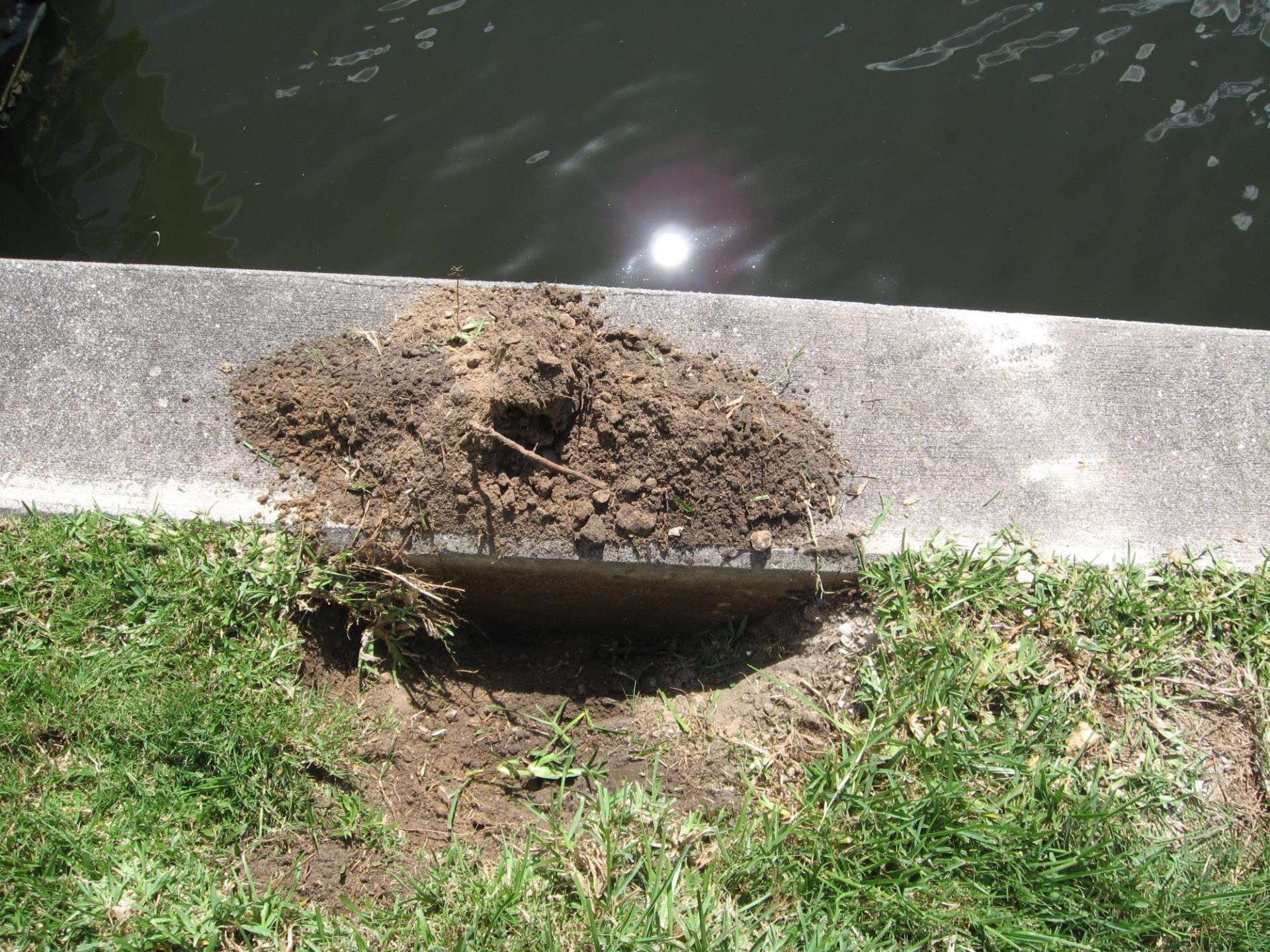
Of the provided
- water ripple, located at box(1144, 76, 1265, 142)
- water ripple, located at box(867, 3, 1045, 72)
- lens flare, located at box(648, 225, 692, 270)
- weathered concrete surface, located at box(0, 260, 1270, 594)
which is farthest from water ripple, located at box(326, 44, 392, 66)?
water ripple, located at box(1144, 76, 1265, 142)

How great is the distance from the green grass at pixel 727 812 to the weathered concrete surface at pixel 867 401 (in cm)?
16

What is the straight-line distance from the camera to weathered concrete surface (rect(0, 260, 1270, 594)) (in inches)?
119

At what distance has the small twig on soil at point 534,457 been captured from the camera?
272 cm

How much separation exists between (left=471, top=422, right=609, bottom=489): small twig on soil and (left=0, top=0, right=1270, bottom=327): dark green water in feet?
6.67

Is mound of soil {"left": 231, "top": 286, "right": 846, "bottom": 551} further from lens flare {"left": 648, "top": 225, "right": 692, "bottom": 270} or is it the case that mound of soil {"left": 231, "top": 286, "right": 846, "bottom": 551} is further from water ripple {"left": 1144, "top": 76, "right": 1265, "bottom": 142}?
water ripple {"left": 1144, "top": 76, "right": 1265, "bottom": 142}

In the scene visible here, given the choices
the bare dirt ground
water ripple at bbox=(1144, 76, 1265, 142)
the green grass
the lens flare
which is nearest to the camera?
the green grass

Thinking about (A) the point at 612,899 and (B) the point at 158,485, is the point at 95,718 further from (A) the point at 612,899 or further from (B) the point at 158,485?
(A) the point at 612,899

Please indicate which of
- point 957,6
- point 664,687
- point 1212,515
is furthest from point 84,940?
point 957,6

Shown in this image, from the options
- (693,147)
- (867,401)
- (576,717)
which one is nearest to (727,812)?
(576,717)

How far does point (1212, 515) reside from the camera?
3.11m

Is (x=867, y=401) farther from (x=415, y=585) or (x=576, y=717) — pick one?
(x=415, y=585)

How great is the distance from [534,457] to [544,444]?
0.09 m

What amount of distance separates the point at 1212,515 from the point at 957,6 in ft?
11.4

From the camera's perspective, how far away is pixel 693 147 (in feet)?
16.0
